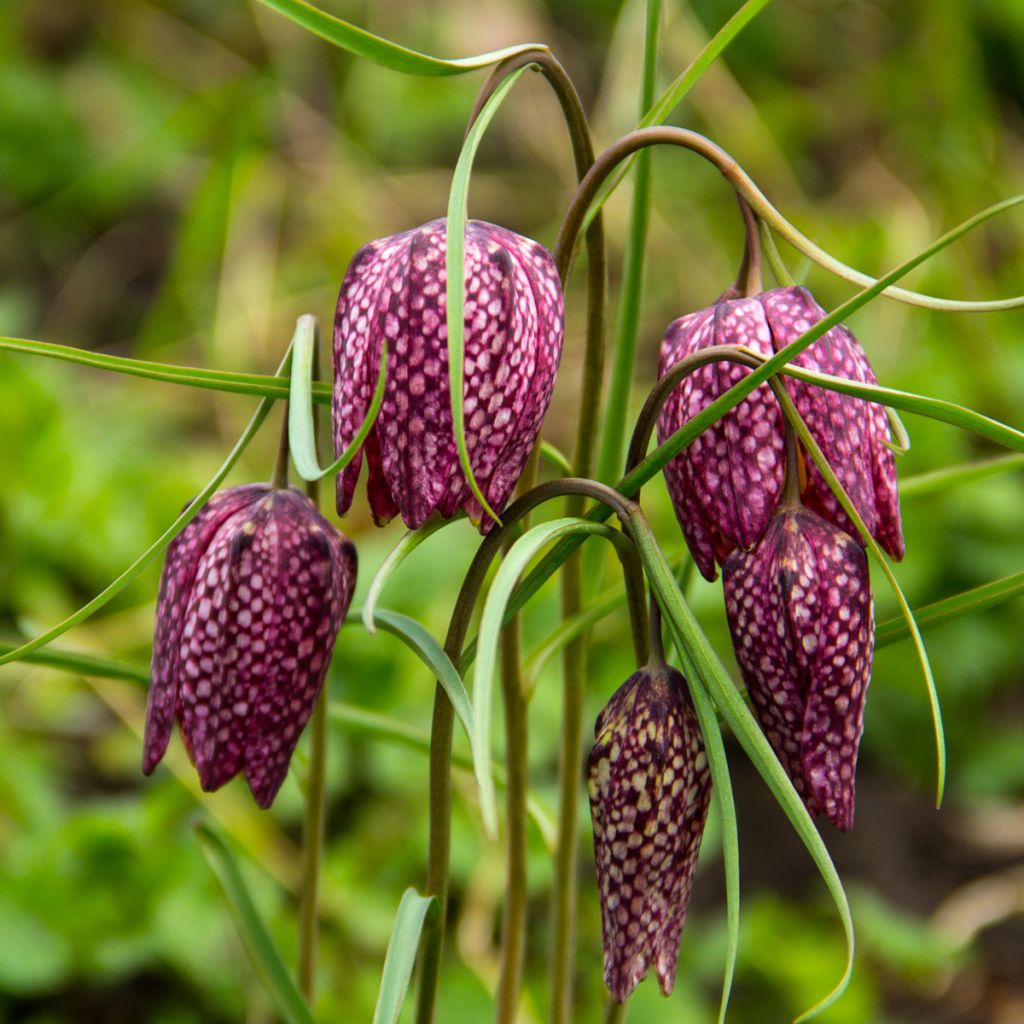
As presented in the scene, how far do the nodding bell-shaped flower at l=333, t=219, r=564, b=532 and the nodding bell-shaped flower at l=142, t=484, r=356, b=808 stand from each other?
0.07 metres

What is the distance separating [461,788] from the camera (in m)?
1.61

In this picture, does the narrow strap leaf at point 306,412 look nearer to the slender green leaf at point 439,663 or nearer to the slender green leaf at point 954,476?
the slender green leaf at point 439,663

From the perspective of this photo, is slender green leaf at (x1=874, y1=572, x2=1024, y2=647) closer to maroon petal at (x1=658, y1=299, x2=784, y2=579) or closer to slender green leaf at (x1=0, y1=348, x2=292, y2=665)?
maroon petal at (x1=658, y1=299, x2=784, y2=579)

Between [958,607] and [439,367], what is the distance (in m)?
0.32

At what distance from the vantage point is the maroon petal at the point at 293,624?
2.46ft

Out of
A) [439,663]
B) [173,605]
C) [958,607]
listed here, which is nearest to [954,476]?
[958,607]

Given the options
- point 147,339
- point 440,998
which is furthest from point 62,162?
point 440,998

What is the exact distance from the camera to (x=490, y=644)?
0.61 m

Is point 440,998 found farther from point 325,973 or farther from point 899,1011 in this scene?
point 899,1011

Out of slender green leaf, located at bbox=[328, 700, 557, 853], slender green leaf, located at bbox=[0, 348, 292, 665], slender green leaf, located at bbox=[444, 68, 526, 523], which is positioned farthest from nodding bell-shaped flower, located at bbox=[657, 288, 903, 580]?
slender green leaf, located at bbox=[328, 700, 557, 853]

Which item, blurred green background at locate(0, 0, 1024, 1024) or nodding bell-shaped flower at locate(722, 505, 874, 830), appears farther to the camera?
blurred green background at locate(0, 0, 1024, 1024)

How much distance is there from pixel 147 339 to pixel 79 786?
3.94ft

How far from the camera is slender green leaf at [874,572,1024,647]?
29.0 inches

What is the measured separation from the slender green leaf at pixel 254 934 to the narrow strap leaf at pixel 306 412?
0.33 meters
